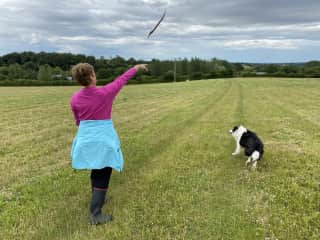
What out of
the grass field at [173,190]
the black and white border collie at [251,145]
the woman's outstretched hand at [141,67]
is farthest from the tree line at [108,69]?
the woman's outstretched hand at [141,67]

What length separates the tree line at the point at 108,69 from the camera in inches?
2518

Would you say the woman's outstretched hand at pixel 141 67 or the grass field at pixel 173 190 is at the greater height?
the woman's outstretched hand at pixel 141 67

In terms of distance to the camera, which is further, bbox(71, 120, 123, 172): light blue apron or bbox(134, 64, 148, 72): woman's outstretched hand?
bbox(134, 64, 148, 72): woman's outstretched hand

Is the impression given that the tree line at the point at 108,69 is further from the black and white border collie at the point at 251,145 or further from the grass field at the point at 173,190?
the black and white border collie at the point at 251,145

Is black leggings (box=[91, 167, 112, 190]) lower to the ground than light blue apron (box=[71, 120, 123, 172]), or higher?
lower

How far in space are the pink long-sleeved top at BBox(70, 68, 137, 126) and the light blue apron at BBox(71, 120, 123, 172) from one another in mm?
94

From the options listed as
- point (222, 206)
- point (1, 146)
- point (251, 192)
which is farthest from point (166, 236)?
point (1, 146)

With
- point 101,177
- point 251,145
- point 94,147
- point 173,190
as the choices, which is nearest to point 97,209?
point 101,177

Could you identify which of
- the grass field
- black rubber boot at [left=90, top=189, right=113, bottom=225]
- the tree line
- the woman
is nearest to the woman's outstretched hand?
the woman

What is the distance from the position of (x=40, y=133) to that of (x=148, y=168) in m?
5.70

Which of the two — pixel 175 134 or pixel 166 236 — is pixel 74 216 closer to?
pixel 166 236

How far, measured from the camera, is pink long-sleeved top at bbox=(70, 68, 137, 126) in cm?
378

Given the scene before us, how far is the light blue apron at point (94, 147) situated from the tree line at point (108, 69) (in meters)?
53.3

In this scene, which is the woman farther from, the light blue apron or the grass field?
the grass field
